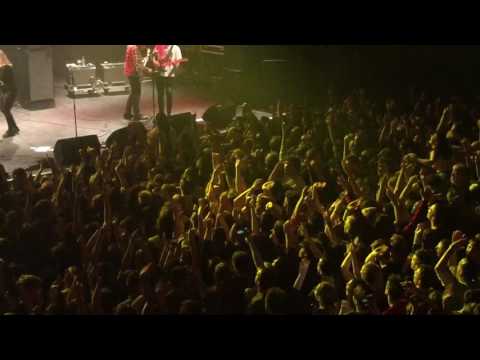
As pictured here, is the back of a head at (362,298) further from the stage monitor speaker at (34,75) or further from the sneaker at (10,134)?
the stage monitor speaker at (34,75)

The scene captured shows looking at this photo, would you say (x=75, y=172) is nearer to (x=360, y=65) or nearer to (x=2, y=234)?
(x=2, y=234)

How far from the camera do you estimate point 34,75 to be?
10.7m

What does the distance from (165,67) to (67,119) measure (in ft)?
4.83

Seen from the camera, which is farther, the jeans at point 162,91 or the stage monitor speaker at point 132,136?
the jeans at point 162,91

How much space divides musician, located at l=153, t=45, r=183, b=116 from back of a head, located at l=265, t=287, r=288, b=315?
6.02 metres

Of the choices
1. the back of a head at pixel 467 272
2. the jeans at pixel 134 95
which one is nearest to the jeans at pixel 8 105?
the jeans at pixel 134 95

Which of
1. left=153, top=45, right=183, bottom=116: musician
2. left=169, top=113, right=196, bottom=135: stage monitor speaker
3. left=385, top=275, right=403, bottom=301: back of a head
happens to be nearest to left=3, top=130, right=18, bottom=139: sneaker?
left=153, top=45, right=183, bottom=116: musician

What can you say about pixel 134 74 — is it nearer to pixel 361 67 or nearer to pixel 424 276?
pixel 361 67

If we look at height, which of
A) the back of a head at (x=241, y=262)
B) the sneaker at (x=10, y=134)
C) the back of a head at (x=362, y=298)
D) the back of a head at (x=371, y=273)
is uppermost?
the back of a head at (x=371, y=273)

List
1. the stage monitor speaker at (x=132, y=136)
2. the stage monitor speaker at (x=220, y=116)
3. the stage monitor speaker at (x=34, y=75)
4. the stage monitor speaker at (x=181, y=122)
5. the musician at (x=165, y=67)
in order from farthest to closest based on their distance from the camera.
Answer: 1. the stage monitor speaker at (x=34, y=75)
2. the musician at (x=165, y=67)
3. the stage monitor speaker at (x=220, y=116)
4. the stage monitor speaker at (x=181, y=122)
5. the stage monitor speaker at (x=132, y=136)

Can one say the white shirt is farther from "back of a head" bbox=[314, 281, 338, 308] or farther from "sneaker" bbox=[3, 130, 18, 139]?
"back of a head" bbox=[314, 281, 338, 308]

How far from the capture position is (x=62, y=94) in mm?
11570

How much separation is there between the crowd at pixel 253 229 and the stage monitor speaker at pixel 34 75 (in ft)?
13.5

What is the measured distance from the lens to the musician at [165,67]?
998 centimetres
